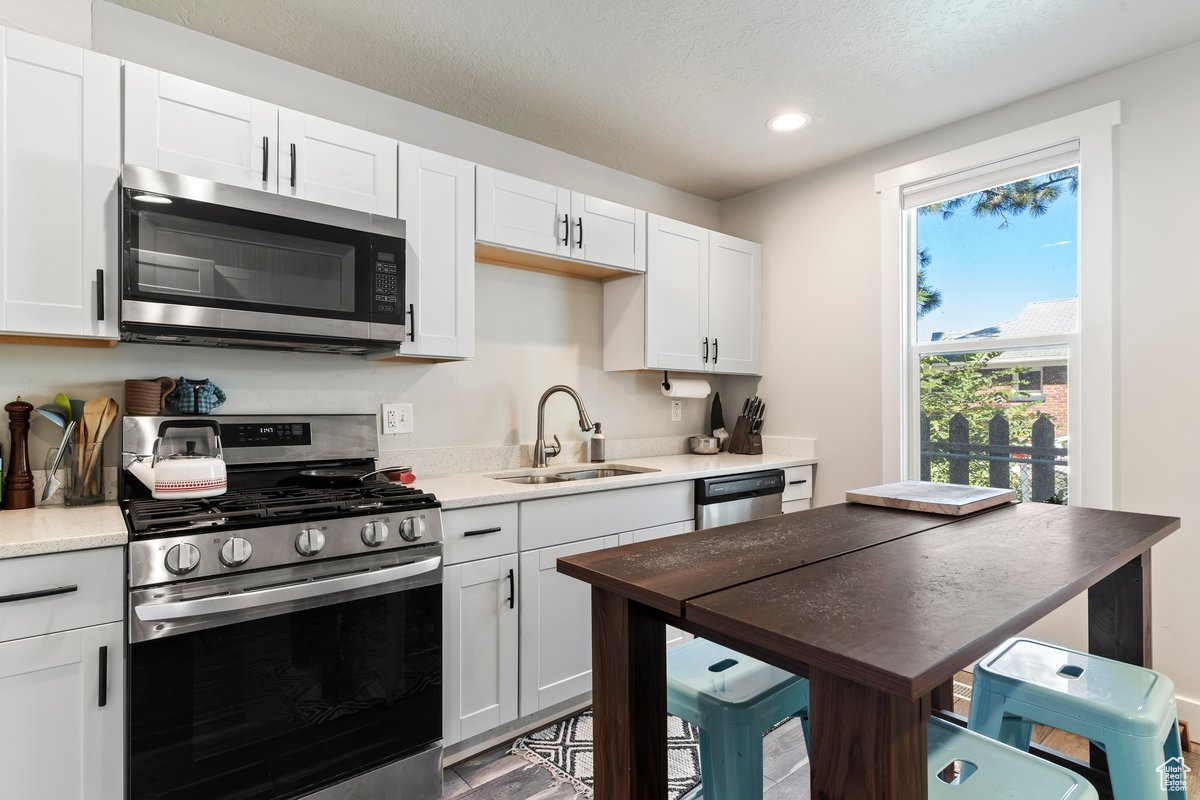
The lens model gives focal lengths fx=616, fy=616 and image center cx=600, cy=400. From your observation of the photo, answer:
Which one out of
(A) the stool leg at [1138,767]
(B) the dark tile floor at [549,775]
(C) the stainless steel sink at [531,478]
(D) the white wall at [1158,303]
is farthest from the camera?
(C) the stainless steel sink at [531,478]

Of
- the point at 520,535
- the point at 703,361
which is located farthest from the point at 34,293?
the point at 703,361

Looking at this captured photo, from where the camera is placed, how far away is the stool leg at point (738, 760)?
1.23m

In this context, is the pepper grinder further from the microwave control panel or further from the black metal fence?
the black metal fence

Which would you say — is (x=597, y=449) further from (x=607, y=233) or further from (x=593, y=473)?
(x=607, y=233)

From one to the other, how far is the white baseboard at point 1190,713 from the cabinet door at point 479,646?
244cm

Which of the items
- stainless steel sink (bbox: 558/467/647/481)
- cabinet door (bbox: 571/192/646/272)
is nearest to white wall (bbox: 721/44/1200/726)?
cabinet door (bbox: 571/192/646/272)

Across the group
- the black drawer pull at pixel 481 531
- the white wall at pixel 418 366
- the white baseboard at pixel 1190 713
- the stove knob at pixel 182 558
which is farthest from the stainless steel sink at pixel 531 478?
the white baseboard at pixel 1190 713

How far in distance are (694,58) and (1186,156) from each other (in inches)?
73.0

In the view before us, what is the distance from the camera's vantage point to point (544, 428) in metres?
3.05

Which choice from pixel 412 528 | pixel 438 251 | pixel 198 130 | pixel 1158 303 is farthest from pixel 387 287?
pixel 1158 303

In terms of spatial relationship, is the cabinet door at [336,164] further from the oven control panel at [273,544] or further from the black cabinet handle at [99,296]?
the oven control panel at [273,544]

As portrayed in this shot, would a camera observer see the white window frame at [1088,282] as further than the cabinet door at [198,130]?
Yes

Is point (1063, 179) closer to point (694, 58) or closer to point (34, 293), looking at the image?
point (694, 58)

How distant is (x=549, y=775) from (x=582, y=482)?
1.00 metres
